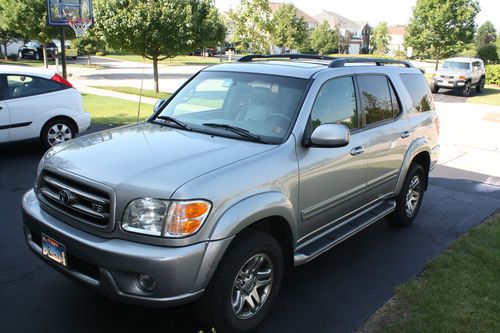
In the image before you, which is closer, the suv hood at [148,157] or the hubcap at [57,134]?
the suv hood at [148,157]

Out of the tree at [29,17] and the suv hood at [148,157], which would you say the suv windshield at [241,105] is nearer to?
the suv hood at [148,157]

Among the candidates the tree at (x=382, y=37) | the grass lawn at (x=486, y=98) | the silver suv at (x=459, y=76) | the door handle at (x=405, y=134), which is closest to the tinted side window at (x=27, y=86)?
the door handle at (x=405, y=134)

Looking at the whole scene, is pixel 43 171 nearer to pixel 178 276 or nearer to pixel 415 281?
pixel 178 276

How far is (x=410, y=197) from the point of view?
18.7 ft

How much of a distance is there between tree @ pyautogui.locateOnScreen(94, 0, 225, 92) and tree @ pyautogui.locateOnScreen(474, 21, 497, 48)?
290 feet

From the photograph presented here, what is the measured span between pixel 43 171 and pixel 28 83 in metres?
5.30

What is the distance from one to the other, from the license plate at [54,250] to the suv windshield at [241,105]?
4.66ft

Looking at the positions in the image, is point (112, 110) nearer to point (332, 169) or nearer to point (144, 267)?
point (332, 169)

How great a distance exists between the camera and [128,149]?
134 inches

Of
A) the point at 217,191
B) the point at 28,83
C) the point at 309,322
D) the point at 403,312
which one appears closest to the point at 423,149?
the point at 403,312

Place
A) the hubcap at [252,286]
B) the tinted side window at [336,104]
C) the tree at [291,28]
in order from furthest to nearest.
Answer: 1. the tree at [291,28]
2. the tinted side window at [336,104]
3. the hubcap at [252,286]

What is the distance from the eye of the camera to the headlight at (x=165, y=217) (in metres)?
2.78

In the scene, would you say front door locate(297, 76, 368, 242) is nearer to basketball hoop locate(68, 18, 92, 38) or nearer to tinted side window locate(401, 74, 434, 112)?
tinted side window locate(401, 74, 434, 112)

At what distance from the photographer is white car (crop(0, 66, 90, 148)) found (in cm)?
766
